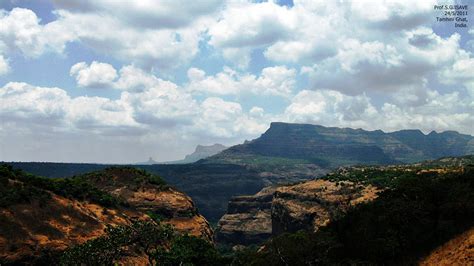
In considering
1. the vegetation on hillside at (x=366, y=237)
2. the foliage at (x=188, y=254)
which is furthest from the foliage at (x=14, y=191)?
the foliage at (x=188, y=254)

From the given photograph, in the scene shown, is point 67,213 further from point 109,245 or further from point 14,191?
point 109,245

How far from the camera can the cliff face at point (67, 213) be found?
2817 inches

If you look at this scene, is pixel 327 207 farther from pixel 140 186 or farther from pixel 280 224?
pixel 140 186

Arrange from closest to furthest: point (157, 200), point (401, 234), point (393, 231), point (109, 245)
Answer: point (393, 231) → point (401, 234) → point (109, 245) → point (157, 200)

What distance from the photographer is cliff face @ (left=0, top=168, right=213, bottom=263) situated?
235ft

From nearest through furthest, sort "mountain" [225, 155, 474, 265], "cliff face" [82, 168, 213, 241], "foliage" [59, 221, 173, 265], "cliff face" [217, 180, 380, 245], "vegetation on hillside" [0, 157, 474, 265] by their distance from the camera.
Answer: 1. "mountain" [225, 155, 474, 265]
2. "vegetation on hillside" [0, 157, 474, 265]
3. "foliage" [59, 221, 173, 265]
4. "cliff face" [82, 168, 213, 241]
5. "cliff face" [217, 180, 380, 245]

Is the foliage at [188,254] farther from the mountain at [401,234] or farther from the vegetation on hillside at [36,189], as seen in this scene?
the vegetation on hillside at [36,189]

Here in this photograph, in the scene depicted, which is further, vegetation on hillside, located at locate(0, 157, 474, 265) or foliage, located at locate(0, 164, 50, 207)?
foliage, located at locate(0, 164, 50, 207)

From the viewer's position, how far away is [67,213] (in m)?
87.0

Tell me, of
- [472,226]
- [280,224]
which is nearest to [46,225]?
[472,226]

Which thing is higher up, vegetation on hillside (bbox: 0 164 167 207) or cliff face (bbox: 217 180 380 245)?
vegetation on hillside (bbox: 0 164 167 207)

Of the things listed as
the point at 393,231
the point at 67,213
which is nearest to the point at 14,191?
the point at 67,213

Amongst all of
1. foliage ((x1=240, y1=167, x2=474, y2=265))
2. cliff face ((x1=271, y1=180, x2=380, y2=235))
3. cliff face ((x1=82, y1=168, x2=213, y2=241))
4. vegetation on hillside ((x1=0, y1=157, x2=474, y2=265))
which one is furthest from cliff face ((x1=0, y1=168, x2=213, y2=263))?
cliff face ((x1=271, y1=180, x2=380, y2=235))

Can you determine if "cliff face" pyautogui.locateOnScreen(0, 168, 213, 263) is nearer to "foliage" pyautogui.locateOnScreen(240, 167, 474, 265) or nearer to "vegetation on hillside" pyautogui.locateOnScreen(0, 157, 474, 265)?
"vegetation on hillside" pyautogui.locateOnScreen(0, 157, 474, 265)
